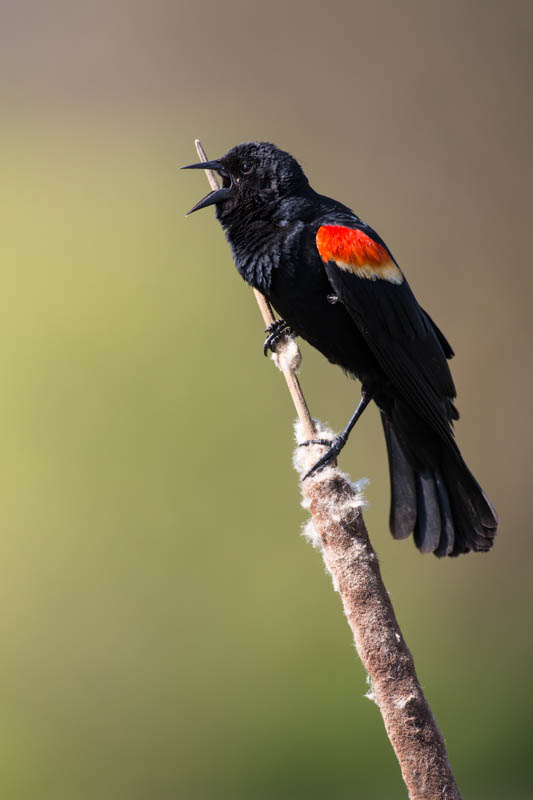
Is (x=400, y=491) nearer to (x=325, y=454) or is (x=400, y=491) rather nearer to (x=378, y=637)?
(x=325, y=454)

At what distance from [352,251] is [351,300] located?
2.8 inches

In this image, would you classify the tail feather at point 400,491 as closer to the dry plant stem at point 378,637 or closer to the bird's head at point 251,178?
the dry plant stem at point 378,637

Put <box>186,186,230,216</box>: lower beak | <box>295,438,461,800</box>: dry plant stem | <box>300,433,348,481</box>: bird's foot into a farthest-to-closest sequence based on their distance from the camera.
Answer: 1. <box>186,186,230,216</box>: lower beak
2. <box>300,433,348,481</box>: bird's foot
3. <box>295,438,461,800</box>: dry plant stem

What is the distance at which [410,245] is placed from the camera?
7.04ft

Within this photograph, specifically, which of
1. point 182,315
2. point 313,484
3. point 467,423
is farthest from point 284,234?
point 467,423

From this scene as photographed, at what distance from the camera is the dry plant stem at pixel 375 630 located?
77 centimetres

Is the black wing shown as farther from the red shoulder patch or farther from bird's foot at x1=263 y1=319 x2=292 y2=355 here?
bird's foot at x1=263 y1=319 x2=292 y2=355

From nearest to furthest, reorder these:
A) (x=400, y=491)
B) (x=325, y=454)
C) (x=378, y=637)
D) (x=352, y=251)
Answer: (x=378, y=637)
(x=325, y=454)
(x=352, y=251)
(x=400, y=491)

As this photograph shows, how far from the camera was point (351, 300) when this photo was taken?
3.82ft

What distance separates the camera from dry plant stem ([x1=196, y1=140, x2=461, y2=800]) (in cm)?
77

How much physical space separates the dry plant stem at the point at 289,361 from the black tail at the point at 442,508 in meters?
0.23

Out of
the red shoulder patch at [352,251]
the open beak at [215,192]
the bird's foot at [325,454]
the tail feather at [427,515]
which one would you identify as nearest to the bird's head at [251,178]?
the open beak at [215,192]

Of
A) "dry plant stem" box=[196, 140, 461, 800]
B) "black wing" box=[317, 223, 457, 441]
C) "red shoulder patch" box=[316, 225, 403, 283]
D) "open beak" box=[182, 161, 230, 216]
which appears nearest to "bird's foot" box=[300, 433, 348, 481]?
"dry plant stem" box=[196, 140, 461, 800]

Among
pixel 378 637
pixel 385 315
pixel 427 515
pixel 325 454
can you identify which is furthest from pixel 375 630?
pixel 385 315
